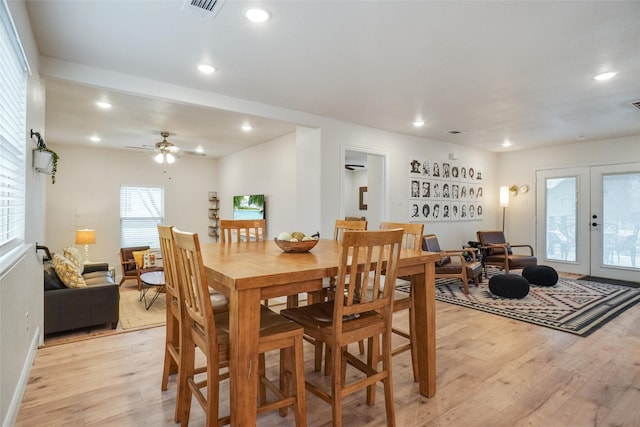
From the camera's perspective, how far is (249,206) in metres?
6.38

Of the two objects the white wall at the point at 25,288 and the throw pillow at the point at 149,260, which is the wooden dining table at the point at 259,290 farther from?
the throw pillow at the point at 149,260

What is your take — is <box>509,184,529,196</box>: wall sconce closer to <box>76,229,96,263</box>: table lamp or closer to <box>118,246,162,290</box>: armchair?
<box>118,246,162,290</box>: armchair

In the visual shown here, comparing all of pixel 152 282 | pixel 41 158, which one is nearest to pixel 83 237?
pixel 152 282

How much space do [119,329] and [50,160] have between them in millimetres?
1814

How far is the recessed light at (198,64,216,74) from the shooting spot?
9.86 feet

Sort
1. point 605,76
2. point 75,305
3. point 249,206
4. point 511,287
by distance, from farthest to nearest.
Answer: point 249,206, point 511,287, point 75,305, point 605,76

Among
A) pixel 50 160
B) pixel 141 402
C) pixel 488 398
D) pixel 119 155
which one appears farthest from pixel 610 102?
pixel 119 155

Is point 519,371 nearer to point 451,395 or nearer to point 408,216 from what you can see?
point 451,395

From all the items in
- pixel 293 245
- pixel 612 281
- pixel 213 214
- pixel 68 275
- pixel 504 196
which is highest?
pixel 504 196

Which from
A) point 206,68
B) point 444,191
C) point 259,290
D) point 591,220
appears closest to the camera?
point 259,290

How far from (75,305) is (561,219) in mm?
7680

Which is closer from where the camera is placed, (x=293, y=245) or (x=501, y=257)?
(x=293, y=245)

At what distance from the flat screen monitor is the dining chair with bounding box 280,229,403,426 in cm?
423

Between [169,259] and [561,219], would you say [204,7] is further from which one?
[561,219]
